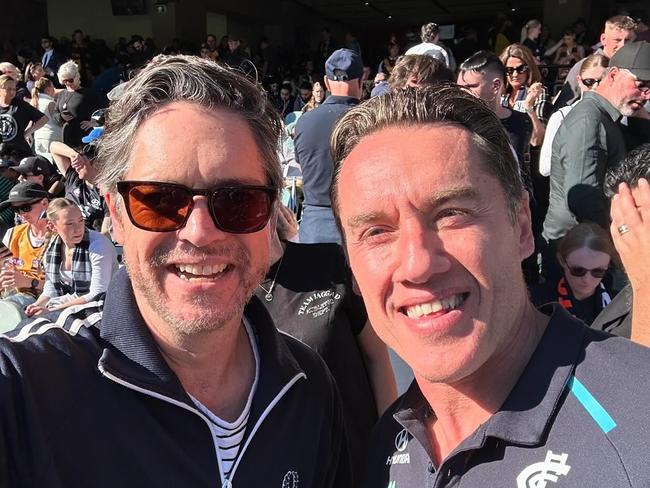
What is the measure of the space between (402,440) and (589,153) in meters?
2.80

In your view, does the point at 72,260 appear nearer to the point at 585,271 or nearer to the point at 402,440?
the point at 585,271

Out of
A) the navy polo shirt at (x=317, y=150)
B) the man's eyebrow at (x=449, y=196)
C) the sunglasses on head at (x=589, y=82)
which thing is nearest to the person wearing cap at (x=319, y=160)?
the navy polo shirt at (x=317, y=150)

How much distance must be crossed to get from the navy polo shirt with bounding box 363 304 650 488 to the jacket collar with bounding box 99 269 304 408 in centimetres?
40

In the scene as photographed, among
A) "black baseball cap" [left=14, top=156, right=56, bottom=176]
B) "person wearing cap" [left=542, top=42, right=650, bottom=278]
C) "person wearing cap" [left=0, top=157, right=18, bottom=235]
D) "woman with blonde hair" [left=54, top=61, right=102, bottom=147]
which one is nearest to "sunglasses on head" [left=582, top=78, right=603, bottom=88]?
"person wearing cap" [left=542, top=42, right=650, bottom=278]

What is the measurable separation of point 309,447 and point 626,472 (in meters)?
0.79

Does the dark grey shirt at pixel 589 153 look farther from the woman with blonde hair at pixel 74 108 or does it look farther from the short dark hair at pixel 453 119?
the woman with blonde hair at pixel 74 108

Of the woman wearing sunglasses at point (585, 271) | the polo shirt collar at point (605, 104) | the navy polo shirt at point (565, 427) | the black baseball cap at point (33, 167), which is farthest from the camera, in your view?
the black baseball cap at point (33, 167)

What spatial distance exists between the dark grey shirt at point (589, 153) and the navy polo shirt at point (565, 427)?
2592mm

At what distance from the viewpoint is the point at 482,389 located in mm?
1443

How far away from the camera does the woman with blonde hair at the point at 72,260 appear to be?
15.5 feet

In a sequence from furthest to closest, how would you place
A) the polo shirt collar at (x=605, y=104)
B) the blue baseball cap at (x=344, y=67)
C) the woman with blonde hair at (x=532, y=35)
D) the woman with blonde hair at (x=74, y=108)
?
the woman with blonde hair at (x=532, y=35)
the woman with blonde hair at (x=74, y=108)
the blue baseball cap at (x=344, y=67)
the polo shirt collar at (x=605, y=104)

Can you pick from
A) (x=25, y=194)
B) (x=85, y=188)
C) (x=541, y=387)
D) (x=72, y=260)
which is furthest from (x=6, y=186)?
(x=541, y=387)

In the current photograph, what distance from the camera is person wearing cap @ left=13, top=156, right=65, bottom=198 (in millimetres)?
6855

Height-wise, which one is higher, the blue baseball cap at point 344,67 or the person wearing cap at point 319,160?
the blue baseball cap at point 344,67
